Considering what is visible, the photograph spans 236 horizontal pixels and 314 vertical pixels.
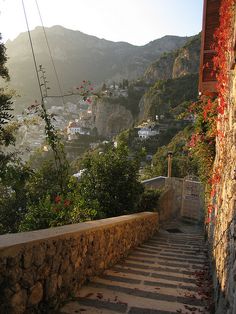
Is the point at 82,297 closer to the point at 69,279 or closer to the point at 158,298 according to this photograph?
the point at 69,279

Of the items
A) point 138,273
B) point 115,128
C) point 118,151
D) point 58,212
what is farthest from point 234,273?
point 115,128

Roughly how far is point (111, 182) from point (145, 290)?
12.1 ft

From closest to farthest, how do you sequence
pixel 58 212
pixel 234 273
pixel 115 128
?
pixel 234 273 < pixel 58 212 < pixel 115 128

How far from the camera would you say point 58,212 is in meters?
6.20

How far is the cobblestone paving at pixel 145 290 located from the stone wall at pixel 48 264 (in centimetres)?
17

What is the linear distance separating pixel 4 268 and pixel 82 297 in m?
1.39

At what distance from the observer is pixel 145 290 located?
3961mm

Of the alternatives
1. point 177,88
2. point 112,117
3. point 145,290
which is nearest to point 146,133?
point 177,88

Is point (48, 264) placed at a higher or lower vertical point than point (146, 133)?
lower

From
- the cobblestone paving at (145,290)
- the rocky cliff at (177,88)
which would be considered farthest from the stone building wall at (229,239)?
the rocky cliff at (177,88)

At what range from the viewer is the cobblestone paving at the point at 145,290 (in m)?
3.30

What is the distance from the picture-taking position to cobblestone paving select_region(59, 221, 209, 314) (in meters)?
3.30

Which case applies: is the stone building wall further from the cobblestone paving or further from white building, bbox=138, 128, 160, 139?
white building, bbox=138, 128, 160, 139

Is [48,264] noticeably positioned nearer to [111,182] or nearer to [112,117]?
[111,182]
